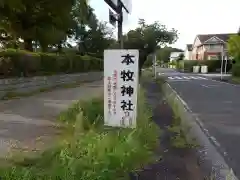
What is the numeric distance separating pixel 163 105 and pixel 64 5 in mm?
7197

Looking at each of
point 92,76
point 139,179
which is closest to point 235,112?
point 139,179

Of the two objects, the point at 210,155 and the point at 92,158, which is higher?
the point at 92,158

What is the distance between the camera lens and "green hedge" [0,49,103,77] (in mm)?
13675

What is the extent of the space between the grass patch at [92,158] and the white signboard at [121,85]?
22 cm

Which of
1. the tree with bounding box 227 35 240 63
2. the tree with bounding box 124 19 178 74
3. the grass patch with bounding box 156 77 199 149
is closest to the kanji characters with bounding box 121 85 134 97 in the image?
the grass patch with bounding box 156 77 199 149

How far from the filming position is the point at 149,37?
1141 inches

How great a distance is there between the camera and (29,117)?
28.0 feet

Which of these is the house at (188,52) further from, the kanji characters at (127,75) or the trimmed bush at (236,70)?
the kanji characters at (127,75)

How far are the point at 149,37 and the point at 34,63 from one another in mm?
14762

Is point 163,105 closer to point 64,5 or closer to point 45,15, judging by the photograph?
point 64,5

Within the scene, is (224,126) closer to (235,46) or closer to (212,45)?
(235,46)

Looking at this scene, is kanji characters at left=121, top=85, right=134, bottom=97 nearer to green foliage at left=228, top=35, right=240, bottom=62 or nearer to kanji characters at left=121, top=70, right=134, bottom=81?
kanji characters at left=121, top=70, right=134, bottom=81

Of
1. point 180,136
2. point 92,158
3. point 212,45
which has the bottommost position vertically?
point 180,136

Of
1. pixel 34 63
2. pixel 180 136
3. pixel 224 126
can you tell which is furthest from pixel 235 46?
pixel 180 136
